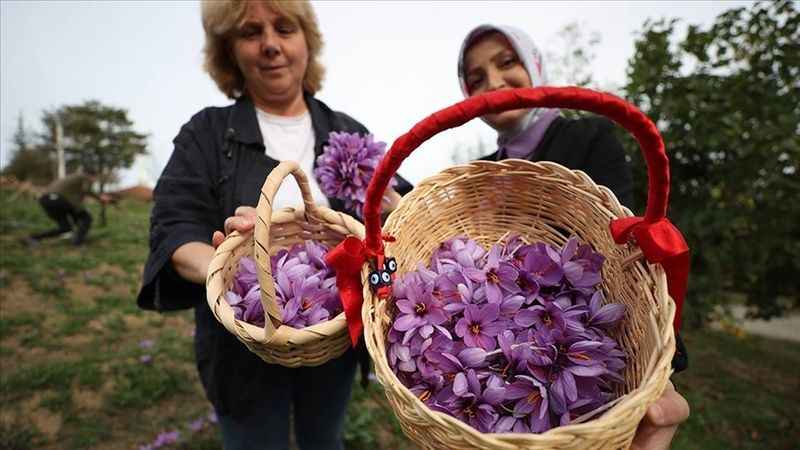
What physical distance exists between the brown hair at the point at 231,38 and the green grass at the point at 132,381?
2176 mm

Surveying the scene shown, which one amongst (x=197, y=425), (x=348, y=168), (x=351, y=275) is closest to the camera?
(x=351, y=275)

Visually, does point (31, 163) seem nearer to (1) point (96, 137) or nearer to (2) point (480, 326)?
(1) point (96, 137)

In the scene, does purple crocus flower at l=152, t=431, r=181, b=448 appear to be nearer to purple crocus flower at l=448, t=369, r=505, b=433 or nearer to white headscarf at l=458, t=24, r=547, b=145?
purple crocus flower at l=448, t=369, r=505, b=433

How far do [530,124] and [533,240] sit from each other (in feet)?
1.99

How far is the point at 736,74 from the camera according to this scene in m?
2.77

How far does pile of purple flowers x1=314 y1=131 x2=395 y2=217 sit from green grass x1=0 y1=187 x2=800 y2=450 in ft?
6.38

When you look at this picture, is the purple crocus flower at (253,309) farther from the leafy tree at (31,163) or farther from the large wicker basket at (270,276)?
the leafy tree at (31,163)

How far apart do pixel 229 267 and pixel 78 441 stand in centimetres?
257

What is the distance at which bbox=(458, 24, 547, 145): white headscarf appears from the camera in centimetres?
158

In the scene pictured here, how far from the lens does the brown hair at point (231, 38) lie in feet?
4.98

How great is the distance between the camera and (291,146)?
64.7 inches

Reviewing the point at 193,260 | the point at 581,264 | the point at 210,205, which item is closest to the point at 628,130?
the point at 581,264

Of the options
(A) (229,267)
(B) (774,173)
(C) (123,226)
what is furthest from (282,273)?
Answer: (C) (123,226)

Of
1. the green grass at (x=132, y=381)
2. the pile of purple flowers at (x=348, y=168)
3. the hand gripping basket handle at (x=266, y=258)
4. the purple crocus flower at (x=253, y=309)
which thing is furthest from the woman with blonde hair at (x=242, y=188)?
the green grass at (x=132, y=381)
